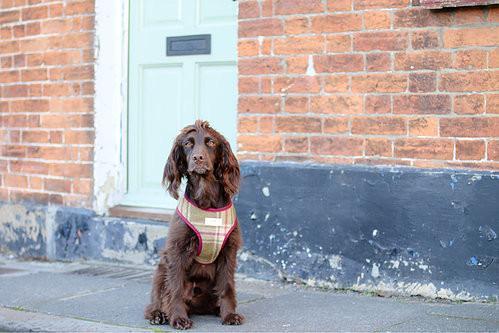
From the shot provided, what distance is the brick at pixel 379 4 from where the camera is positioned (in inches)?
213

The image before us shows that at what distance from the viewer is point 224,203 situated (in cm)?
476

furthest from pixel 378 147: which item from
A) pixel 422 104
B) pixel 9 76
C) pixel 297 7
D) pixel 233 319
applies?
pixel 9 76

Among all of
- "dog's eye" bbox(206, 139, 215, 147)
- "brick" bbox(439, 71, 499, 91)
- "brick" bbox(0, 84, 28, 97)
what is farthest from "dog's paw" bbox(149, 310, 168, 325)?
"brick" bbox(0, 84, 28, 97)

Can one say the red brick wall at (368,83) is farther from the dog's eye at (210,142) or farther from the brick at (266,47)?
the dog's eye at (210,142)

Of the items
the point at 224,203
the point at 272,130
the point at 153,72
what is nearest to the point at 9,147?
the point at 153,72

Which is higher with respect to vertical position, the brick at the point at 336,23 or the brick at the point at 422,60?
the brick at the point at 336,23

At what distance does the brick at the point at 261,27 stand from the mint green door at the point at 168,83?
0.36m

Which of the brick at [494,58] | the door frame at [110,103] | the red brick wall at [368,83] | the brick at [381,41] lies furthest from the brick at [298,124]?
the door frame at [110,103]

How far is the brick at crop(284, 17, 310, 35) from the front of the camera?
19.1 ft

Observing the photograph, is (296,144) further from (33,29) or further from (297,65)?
(33,29)

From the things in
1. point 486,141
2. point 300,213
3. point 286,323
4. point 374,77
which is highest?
point 374,77

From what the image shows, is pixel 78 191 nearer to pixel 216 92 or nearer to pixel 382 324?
pixel 216 92

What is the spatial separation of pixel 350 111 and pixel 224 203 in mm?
1399

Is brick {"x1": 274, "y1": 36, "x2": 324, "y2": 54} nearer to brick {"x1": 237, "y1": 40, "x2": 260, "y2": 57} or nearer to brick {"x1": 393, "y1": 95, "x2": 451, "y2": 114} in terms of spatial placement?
brick {"x1": 237, "y1": 40, "x2": 260, "y2": 57}
